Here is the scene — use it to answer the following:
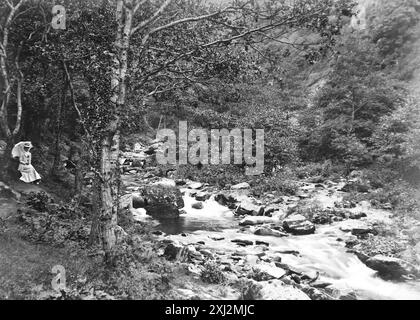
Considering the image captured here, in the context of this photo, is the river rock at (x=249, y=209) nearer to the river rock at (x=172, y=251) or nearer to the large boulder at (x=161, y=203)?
the large boulder at (x=161, y=203)

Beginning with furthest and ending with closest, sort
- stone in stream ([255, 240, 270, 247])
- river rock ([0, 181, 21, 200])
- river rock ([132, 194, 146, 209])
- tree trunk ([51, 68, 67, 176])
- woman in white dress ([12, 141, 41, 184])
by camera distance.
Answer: river rock ([132, 194, 146, 209]) → tree trunk ([51, 68, 67, 176]) → woman in white dress ([12, 141, 41, 184]) → stone in stream ([255, 240, 270, 247]) → river rock ([0, 181, 21, 200])

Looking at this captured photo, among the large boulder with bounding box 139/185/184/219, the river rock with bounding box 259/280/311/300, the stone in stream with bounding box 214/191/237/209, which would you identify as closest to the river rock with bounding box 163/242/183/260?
the river rock with bounding box 259/280/311/300

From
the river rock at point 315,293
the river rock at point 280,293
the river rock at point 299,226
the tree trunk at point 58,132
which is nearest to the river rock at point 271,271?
the river rock at point 315,293

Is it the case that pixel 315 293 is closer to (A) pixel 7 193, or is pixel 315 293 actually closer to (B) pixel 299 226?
(B) pixel 299 226

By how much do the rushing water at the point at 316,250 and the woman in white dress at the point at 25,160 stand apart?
5.37 metres

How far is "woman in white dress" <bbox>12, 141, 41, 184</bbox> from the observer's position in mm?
14516

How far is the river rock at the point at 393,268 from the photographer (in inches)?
433

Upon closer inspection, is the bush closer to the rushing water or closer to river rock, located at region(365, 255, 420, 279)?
the rushing water

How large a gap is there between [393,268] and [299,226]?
462cm

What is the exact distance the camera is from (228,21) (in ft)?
35.5

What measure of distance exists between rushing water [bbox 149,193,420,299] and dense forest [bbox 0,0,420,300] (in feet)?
0.34

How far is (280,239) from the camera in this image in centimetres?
1445
